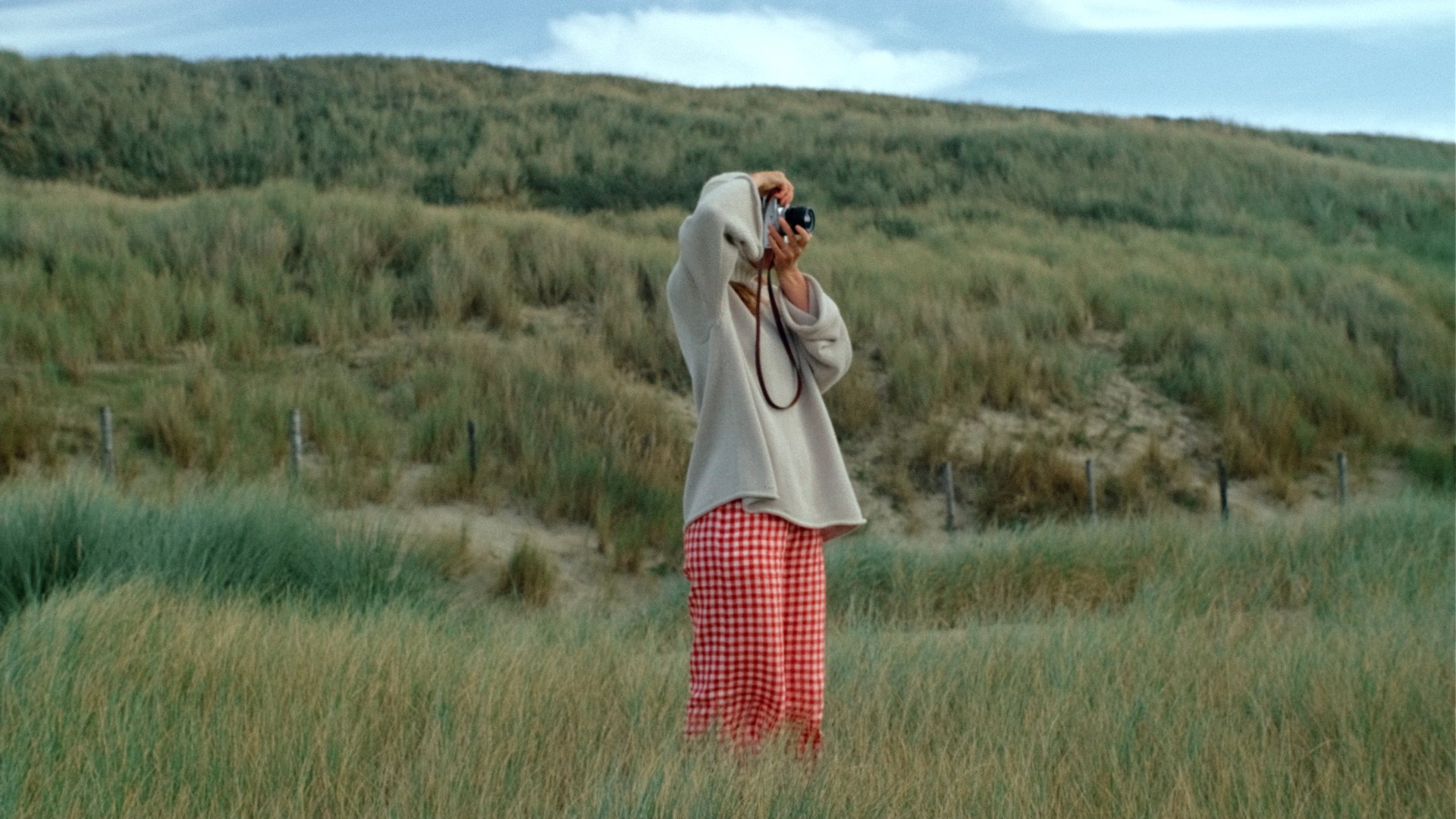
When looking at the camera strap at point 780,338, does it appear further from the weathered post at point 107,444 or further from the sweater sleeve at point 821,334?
the weathered post at point 107,444

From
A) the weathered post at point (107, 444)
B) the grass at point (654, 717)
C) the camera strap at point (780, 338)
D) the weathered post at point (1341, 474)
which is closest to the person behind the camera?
the grass at point (654, 717)

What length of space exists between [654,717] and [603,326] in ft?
40.0

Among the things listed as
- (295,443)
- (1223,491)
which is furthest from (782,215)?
(1223,491)

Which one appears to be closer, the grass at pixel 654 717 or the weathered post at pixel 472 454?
the grass at pixel 654 717

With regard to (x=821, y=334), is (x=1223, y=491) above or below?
below

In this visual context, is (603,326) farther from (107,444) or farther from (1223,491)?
(1223,491)

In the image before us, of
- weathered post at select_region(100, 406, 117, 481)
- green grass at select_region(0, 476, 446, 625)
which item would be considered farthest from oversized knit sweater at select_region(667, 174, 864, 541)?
weathered post at select_region(100, 406, 117, 481)

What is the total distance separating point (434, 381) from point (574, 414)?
1.71m

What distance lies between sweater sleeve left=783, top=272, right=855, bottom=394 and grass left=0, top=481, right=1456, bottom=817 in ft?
3.82

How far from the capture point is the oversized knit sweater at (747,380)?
148 inches

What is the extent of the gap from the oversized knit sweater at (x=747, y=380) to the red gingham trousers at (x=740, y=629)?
72 millimetres

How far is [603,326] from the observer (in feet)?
54.8

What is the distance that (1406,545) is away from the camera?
33.2ft

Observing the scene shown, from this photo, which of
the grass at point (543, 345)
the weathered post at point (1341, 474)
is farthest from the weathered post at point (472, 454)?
the weathered post at point (1341, 474)
